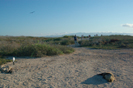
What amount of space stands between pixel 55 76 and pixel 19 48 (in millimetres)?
5875

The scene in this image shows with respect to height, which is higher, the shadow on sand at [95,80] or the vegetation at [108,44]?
the vegetation at [108,44]

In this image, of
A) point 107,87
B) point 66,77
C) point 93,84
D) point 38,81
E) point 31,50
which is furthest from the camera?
point 31,50

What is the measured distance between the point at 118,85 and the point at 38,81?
A: 3109 millimetres

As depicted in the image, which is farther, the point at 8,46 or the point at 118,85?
the point at 8,46

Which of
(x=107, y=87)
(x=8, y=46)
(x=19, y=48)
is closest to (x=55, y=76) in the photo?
(x=107, y=87)

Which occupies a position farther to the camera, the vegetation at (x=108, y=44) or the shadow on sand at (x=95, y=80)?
the vegetation at (x=108, y=44)

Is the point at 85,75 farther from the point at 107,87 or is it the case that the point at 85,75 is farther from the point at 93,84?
the point at 107,87

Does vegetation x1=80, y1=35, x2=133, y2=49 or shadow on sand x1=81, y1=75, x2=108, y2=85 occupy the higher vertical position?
vegetation x1=80, y1=35, x2=133, y2=49

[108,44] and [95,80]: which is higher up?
[108,44]

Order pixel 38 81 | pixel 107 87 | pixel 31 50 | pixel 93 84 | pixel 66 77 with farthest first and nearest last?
pixel 31 50
pixel 66 77
pixel 38 81
pixel 93 84
pixel 107 87

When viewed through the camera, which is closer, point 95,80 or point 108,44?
point 95,80

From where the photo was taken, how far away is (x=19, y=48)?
10125 mm

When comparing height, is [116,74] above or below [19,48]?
below

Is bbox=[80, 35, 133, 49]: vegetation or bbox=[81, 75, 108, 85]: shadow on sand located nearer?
bbox=[81, 75, 108, 85]: shadow on sand
